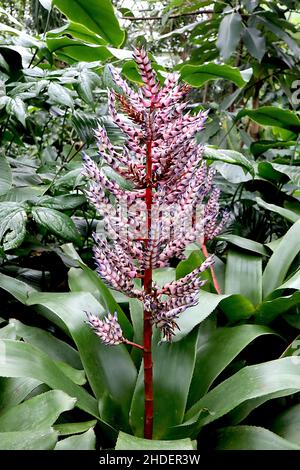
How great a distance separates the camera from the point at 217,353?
114 centimetres

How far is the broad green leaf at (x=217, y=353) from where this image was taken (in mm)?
1101

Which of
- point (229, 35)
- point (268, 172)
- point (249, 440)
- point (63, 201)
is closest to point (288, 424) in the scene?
point (249, 440)

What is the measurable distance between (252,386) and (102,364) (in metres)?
0.39

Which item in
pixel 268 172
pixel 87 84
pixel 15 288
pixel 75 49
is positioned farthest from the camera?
pixel 268 172

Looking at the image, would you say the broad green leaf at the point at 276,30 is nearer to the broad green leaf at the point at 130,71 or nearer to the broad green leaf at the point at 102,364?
the broad green leaf at the point at 130,71

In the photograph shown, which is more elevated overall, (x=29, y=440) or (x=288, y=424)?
(x=29, y=440)

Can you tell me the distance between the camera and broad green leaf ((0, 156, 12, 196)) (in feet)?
4.86

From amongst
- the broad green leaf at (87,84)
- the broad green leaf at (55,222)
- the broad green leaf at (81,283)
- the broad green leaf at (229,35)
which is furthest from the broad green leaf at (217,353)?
the broad green leaf at (229,35)

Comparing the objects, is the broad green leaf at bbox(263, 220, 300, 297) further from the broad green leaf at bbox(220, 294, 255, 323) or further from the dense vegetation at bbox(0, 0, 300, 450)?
the broad green leaf at bbox(220, 294, 255, 323)

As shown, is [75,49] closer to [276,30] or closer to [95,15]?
[95,15]

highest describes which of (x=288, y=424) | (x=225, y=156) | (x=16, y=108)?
(x=16, y=108)

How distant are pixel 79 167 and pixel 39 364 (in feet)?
2.56

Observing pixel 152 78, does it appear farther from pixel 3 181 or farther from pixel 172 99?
pixel 3 181

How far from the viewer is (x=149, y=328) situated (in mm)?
947
